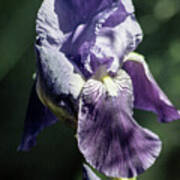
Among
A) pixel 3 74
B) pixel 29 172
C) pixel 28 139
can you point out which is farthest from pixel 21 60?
pixel 28 139

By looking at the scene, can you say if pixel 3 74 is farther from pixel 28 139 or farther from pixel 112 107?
pixel 112 107

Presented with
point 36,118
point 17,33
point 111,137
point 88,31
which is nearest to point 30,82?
point 17,33

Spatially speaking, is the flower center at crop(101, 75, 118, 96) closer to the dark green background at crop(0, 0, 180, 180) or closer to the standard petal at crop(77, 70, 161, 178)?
the standard petal at crop(77, 70, 161, 178)

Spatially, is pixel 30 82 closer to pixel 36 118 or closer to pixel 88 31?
pixel 36 118

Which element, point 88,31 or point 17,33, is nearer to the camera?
point 88,31

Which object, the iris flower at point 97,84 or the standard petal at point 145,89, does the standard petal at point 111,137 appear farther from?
the standard petal at point 145,89

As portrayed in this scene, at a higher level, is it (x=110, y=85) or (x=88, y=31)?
(x=88, y=31)
